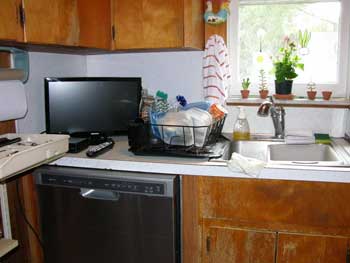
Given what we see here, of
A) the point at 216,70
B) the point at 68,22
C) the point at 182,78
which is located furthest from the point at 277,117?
the point at 68,22

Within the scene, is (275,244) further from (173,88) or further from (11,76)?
(11,76)

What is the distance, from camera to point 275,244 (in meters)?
1.35

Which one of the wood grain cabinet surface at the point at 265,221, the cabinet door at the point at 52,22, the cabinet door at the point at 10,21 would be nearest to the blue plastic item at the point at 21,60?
the cabinet door at the point at 52,22

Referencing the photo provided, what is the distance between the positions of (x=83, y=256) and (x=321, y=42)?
5.17 feet

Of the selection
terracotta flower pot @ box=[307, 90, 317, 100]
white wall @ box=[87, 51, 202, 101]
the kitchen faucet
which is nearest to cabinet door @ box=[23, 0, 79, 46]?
white wall @ box=[87, 51, 202, 101]

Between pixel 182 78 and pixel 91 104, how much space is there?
1.73 feet

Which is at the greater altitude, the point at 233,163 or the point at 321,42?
the point at 321,42

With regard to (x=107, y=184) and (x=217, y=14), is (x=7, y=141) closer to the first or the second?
(x=107, y=184)

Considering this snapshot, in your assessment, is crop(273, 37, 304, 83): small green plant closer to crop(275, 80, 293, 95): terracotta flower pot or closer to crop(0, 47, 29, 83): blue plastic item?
crop(275, 80, 293, 95): terracotta flower pot

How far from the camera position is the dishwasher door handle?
4.62 feet

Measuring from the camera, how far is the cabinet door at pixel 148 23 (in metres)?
1.60

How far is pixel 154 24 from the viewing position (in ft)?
5.36

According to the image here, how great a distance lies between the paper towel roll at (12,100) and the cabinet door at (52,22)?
0.27 m

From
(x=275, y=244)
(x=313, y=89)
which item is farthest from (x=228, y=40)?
(x=275, y=244)
